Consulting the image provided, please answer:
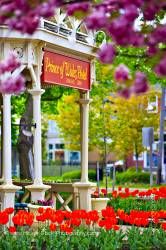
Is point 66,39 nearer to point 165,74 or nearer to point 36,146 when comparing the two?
point 36,146

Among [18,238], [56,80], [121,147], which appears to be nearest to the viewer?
[18,238]

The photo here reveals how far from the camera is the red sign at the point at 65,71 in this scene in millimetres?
13652

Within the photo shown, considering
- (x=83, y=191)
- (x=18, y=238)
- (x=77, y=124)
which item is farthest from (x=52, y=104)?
(x=77, y=124)

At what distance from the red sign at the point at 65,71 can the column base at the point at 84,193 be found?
2.04 metres

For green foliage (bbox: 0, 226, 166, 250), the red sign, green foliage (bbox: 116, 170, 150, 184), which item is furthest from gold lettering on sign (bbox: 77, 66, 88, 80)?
green foliage (bbox: 116, 170, 150, 184)

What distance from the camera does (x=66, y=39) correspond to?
14.3 metres

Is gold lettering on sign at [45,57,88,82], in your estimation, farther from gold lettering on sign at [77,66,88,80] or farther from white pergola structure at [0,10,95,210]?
white pergola structure at [0,10,95,210]

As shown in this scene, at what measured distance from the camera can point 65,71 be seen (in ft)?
46.8

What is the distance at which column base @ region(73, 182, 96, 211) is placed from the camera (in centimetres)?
1557

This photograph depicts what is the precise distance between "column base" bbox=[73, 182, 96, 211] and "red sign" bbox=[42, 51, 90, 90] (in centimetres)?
204

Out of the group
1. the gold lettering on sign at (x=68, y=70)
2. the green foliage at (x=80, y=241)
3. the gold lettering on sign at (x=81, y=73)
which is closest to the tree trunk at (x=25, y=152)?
the gold lettering on sign at (x=81, y=73)

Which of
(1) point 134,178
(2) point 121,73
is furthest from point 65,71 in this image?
(1) point 134,178

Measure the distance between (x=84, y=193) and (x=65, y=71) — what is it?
2.88 metres

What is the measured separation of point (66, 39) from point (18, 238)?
6.08m
